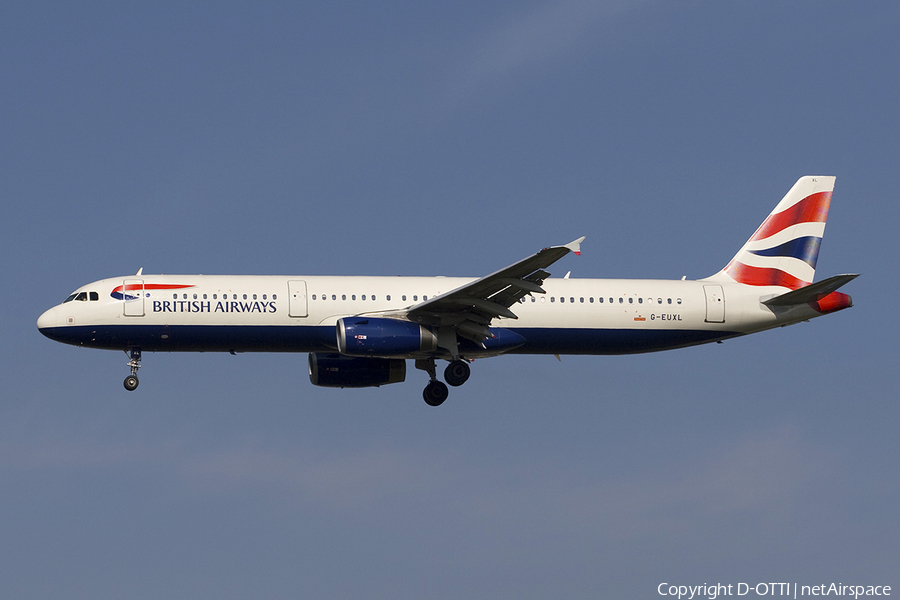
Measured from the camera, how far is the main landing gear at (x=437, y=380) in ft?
145

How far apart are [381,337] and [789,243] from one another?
17.2 m

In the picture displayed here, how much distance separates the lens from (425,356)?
4294 cm

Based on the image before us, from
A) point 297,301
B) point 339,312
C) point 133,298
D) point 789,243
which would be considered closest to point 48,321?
point 133,298

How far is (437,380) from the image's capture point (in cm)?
4553

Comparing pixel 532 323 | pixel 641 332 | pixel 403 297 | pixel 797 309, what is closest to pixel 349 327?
Answer: pixel 403 297

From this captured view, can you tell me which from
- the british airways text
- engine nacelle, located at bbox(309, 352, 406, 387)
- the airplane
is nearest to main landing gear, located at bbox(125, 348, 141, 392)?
the airplane

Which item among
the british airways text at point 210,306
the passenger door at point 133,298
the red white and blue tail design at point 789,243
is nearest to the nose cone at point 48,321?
the passenger door at point 133,298

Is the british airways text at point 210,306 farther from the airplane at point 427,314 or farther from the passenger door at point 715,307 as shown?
the passenger door at point 715,307

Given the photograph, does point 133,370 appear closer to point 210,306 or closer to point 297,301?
point 210,306

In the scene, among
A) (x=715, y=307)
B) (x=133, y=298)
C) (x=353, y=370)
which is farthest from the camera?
(x=353, y=370)

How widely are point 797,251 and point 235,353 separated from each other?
21585 mm

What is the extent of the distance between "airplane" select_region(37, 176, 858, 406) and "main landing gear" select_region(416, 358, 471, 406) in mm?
49

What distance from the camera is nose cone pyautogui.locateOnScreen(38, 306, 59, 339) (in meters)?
41.8

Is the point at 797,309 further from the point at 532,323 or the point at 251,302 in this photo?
the point at 251,302
